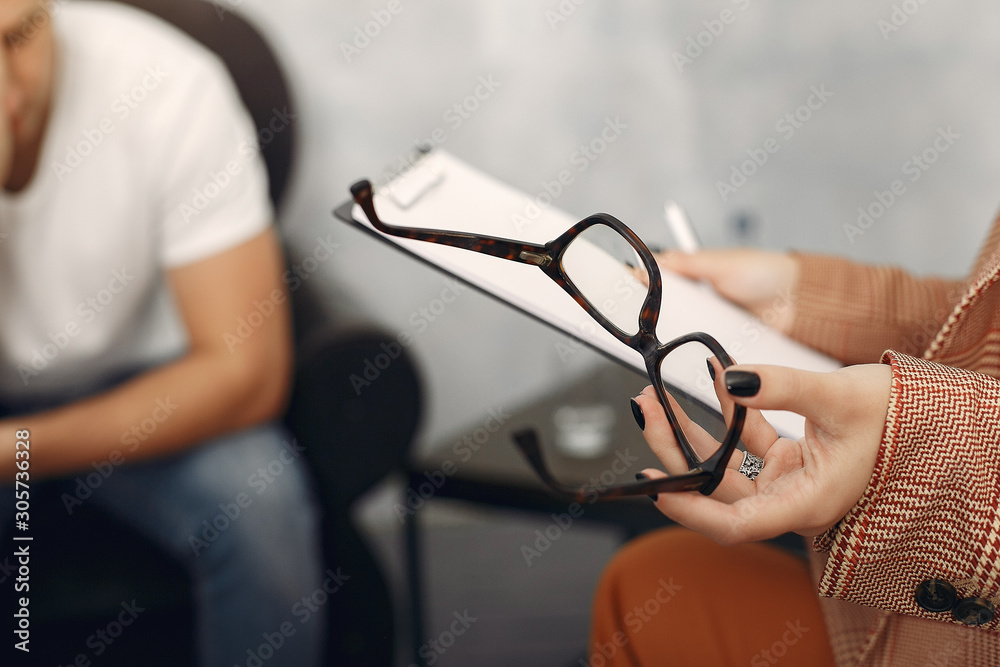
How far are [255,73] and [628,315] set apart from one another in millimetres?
892

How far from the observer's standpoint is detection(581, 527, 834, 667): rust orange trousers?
1.66 ft

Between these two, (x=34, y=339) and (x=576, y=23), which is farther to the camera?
(x=576, y=23)

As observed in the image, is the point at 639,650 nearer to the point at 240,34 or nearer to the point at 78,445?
the point at 78,445

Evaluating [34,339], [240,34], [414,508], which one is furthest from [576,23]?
[34,339]

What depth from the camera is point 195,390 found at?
84 centimetres

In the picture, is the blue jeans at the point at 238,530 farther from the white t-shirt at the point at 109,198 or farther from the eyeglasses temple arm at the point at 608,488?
the eyeglasses temple arm at the point at 608,488

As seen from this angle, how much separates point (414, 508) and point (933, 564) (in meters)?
0.69

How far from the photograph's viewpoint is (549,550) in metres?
1.39

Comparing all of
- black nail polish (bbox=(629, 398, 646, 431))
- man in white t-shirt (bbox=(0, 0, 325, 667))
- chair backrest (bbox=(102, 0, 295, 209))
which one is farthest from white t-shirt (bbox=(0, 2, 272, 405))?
black nail polish (bbox=(629, 398, 646, 431))

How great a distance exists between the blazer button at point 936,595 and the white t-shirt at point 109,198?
82 cm

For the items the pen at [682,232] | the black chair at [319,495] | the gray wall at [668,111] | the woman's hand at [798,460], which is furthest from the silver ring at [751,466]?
the gray wall at [668,111]

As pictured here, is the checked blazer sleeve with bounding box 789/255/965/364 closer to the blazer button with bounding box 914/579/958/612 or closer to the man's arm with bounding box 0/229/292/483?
the blazer button with bounding box 914/579/958/612

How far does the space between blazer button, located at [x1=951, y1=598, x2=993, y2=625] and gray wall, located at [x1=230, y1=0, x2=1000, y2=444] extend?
915 millimetres

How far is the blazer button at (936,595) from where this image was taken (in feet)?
1.13
